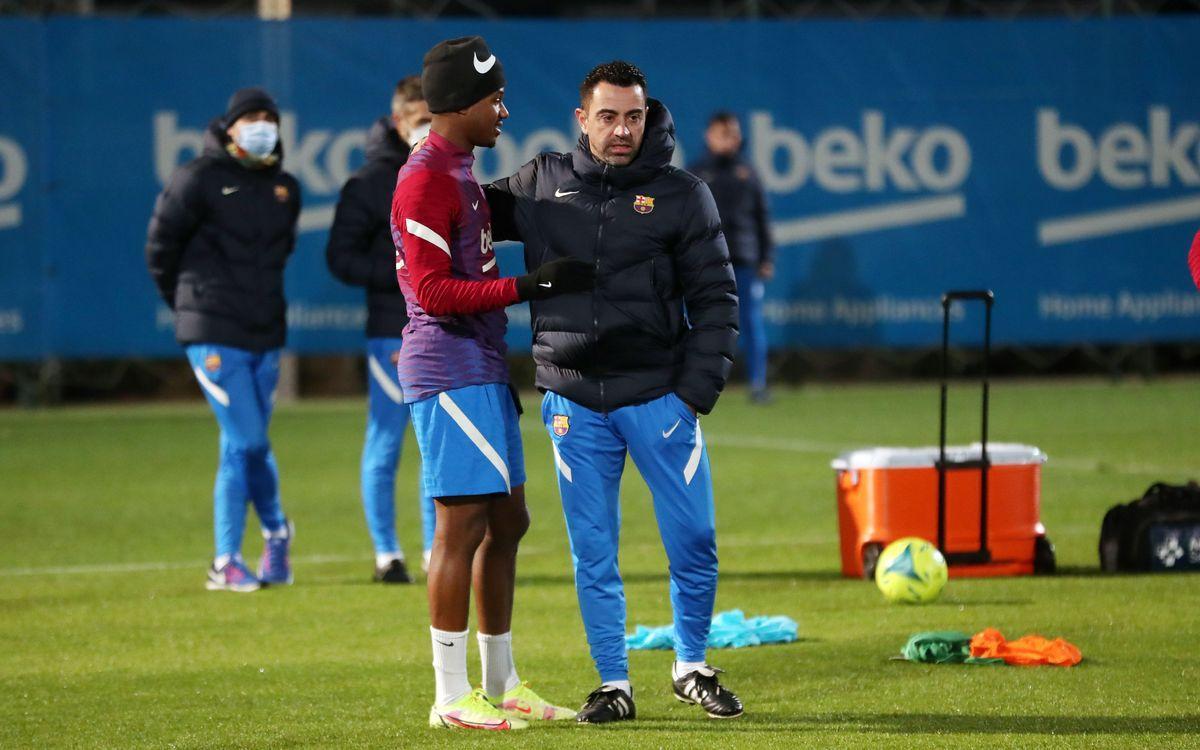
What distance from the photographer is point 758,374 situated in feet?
60.5

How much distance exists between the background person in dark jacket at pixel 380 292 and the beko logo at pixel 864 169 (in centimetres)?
1019

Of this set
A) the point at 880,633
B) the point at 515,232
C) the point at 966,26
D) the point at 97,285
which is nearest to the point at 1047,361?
the point at 966,26

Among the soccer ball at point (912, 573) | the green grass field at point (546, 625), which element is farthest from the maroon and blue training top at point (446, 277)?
the soccer ball at point (912, 573)

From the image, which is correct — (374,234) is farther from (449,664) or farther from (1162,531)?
(1162,531)

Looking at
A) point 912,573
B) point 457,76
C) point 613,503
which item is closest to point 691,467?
point 613,503

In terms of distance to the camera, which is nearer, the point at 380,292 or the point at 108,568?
the point at 380,292

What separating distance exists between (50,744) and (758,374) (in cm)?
1296

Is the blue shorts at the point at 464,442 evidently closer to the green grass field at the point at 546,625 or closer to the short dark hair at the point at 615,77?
the green grass field at the point at 546,625

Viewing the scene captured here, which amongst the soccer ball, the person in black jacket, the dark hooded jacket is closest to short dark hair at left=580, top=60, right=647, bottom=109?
A: the person in black jacket

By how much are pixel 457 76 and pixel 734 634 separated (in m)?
2.68

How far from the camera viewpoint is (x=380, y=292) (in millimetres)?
9250

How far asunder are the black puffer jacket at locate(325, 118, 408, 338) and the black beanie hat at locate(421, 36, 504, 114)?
323 cm

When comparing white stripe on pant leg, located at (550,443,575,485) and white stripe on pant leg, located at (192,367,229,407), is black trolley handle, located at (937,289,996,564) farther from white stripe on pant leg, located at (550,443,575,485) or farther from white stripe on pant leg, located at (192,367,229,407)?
white stripe on pant leg, located at (192,367,229,407)

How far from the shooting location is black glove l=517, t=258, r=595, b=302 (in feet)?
19.0
